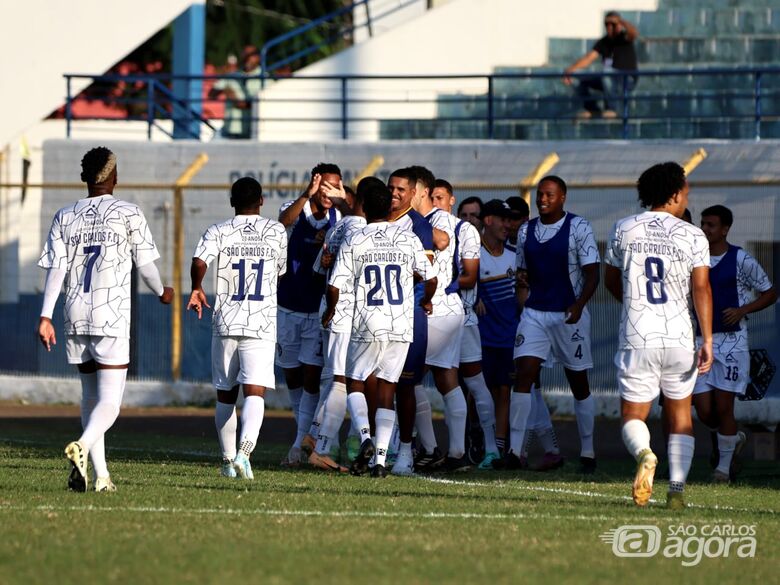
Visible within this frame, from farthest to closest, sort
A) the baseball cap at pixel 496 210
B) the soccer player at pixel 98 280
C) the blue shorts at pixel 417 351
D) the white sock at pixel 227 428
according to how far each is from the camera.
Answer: the baseball cap at pixel 496 210
the blue shorts at pixel 417 351
the white sock at pixel 227 428
the soccer player at pixel 98 280

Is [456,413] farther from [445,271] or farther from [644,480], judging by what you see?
[644,480]

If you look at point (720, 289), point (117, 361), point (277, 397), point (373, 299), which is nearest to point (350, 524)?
point (117, 361)

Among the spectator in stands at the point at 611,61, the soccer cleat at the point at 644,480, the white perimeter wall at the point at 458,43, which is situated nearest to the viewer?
the soccer cleat at the point at 644,480

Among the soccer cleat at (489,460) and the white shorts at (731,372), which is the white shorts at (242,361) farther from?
the white shorts at (731,372)

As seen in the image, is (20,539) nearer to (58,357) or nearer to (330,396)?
(330,396)

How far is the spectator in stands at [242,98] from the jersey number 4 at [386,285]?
10275mm

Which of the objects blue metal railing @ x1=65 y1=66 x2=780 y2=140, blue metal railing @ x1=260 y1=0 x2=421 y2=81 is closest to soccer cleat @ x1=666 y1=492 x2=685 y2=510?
blue metal railing @ x1=65 y1=66 x2=780 y2=140

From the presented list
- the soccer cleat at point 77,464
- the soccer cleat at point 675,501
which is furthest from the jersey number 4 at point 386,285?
the soccer cleat at point 675,501

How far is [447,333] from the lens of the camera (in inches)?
473

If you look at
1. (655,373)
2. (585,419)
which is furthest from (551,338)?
(655,373)

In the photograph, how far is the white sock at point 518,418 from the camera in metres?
12.2

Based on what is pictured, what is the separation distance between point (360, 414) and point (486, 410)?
72.6 inches

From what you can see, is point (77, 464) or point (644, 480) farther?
point (77, 464)

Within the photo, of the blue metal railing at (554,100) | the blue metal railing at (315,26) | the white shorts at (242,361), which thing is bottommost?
the white shorts at (242,361)
